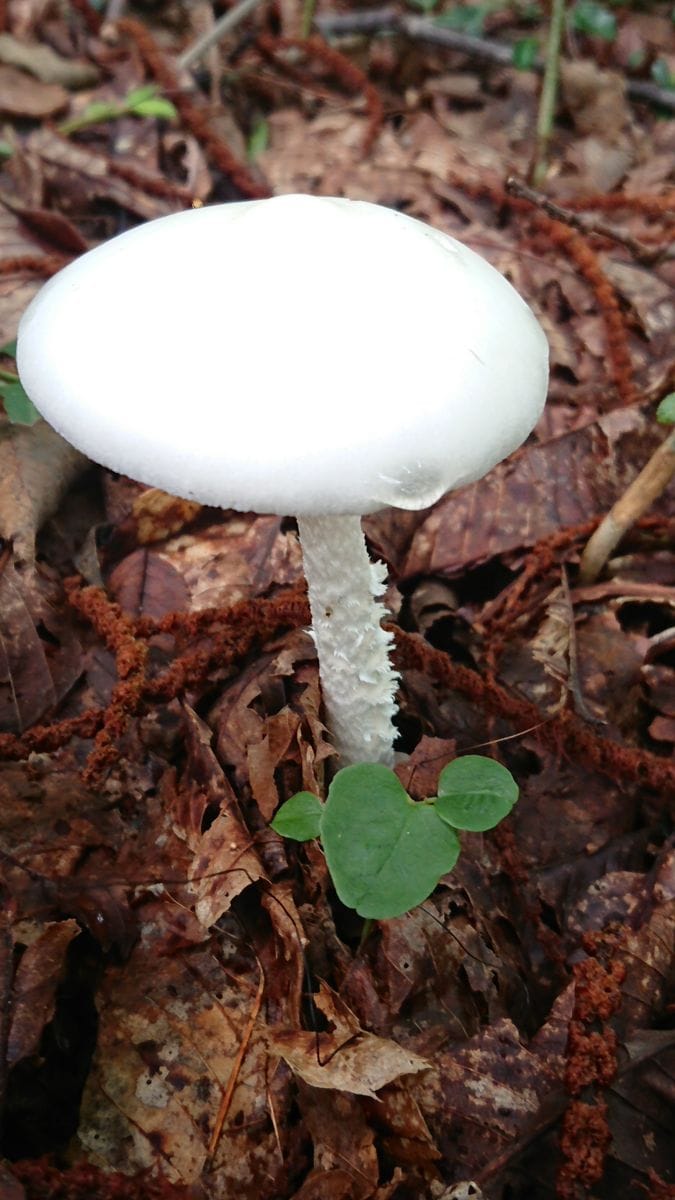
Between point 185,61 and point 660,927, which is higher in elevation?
point 185,61

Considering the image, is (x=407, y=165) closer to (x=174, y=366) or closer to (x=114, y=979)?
(x=174, y=366)

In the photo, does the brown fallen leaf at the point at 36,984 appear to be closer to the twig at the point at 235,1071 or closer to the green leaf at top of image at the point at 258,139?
the twig at the point at 235,1071

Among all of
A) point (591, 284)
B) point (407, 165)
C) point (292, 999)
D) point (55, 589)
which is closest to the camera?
point (292, 999)

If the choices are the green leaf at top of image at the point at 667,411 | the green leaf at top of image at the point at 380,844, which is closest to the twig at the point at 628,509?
the green leaf at top of image at the point at 667,411

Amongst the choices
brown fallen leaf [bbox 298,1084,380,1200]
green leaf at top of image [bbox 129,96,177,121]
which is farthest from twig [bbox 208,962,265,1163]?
green leaf at top of image [bbox 129,96,177,121]

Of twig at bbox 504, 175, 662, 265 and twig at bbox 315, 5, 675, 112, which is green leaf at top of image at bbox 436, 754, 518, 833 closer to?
twig at bbox 504, 175, 662, 265

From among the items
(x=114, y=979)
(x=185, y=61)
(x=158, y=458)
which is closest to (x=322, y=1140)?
(x=114, y=979)

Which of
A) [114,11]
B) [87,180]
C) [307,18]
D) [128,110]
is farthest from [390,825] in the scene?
[114,11]

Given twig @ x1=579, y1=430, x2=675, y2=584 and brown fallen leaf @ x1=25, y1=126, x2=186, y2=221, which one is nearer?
twig @ x1=579, y1=430, x2=675, y2=584
